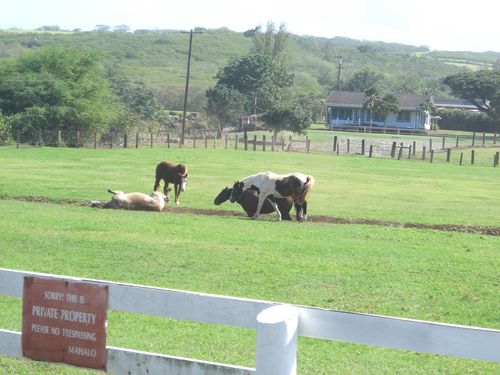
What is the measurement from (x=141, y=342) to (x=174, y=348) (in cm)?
44

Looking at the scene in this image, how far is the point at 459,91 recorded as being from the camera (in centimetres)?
12612

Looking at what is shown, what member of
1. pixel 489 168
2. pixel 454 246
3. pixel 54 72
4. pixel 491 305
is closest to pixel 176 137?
pixel 54 72

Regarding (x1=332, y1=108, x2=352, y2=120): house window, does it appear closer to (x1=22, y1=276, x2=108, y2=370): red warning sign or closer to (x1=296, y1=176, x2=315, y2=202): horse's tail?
(x1=296, y1=176, x2=315, y2=202): horse's tail

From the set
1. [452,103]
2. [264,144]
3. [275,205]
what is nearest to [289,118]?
[264,144]

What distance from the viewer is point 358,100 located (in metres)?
117

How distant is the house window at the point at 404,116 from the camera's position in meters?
115

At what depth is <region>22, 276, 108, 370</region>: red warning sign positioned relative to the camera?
265 inches

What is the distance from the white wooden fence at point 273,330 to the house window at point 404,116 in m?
111

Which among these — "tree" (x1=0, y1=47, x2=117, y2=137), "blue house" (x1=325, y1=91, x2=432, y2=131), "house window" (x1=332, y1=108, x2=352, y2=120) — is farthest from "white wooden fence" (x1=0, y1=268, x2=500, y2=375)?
"house window" (x1=332, y1=108, x2=352, y2=120)

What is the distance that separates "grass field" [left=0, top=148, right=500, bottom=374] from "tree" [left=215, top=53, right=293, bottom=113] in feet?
278

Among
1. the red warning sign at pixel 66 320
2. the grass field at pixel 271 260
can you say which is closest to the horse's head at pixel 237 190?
the grass field at pixel 271 260

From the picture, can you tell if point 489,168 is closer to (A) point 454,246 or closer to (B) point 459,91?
(A) point 454,246

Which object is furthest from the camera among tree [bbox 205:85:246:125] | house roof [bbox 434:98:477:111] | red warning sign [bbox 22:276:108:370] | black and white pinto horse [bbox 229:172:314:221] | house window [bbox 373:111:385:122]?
house roof [bbox 434:98:477:111]

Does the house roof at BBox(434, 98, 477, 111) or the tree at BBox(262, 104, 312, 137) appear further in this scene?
the house roof at BBox(434, 98, 477, 111)
